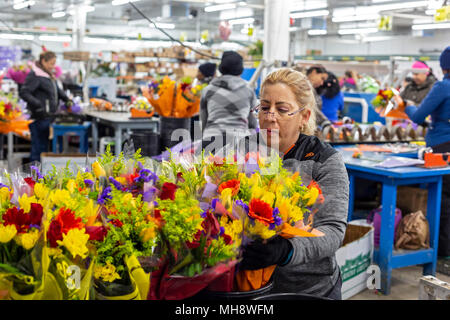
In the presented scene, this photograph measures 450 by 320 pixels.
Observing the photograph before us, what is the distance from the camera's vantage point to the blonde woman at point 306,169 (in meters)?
1.54

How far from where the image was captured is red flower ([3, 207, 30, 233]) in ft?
3.21

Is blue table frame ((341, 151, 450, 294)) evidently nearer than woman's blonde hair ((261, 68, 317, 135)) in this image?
No

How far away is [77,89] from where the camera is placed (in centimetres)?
967

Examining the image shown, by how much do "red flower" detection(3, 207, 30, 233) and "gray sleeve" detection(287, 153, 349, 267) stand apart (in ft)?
2.11

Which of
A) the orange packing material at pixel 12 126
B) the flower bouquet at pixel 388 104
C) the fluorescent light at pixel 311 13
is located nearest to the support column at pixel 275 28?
the flower bouquet at pixel 388 104

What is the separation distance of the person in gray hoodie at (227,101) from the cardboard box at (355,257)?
1231 mm

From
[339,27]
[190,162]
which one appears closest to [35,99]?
[190,162]

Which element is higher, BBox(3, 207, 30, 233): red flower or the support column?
the support column

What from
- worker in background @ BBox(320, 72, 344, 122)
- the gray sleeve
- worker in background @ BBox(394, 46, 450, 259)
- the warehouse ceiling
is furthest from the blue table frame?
the warehouse ceiling

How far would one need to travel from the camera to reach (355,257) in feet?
11.2

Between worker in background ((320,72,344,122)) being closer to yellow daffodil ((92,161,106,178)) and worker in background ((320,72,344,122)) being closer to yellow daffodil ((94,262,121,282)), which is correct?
yellow daffodil ((92,161,106,178))

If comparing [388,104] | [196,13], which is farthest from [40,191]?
[196,13]

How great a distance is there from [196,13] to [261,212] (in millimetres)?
14295

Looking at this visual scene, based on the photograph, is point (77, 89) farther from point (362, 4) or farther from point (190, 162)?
point (362, 4)
